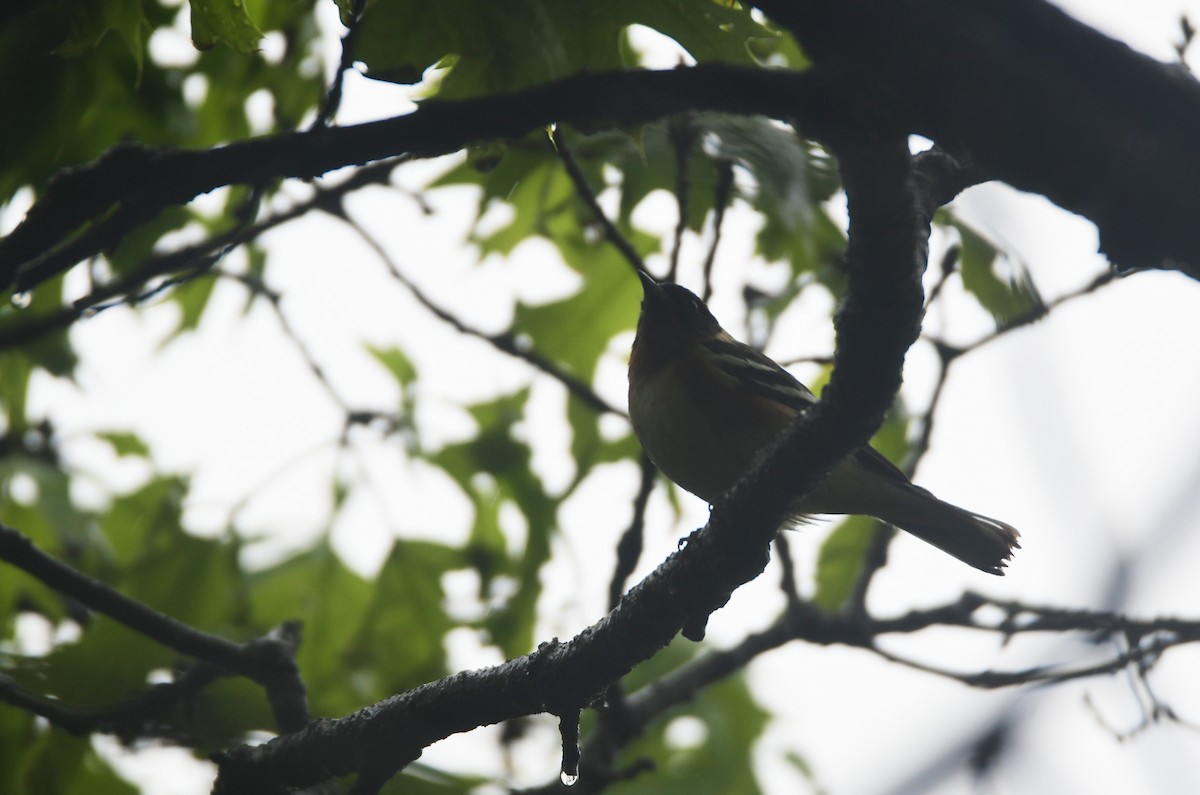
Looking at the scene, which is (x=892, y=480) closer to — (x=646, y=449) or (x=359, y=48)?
(x=646, y=449)

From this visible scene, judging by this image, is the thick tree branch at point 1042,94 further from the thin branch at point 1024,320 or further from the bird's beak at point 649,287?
the bird's beak at point 649,287

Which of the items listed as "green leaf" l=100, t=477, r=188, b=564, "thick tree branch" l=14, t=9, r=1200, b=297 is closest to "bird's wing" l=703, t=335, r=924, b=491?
"thick tree branch" l=14, t=9, r=1200, b=297

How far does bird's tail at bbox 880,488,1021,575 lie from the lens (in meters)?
4.77

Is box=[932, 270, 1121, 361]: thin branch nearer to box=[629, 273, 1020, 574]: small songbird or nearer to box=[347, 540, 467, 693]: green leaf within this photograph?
box=[629, 273, 1020, 574]: small songbird

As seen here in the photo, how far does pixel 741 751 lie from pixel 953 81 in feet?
19.4

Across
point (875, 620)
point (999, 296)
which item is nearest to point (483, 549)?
point (875, 620)

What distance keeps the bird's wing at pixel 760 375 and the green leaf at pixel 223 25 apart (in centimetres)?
279

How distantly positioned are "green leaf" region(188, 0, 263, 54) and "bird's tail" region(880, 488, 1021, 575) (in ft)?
10.9

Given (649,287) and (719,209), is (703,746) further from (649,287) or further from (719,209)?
(719,209)

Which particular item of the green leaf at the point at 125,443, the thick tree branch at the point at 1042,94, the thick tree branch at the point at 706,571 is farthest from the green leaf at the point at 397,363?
the thick tree branch at the point at 1042,94

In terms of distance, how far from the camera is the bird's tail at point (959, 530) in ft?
15.7

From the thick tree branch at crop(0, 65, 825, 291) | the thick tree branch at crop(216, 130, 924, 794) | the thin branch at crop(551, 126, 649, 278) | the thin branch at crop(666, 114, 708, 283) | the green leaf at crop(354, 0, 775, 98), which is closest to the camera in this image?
the thick tree branch at crop(0, 65, 825, 291)

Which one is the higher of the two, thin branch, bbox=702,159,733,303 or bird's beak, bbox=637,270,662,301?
thin branch, bbox=702,159,733,303

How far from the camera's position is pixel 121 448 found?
24.4 ft
